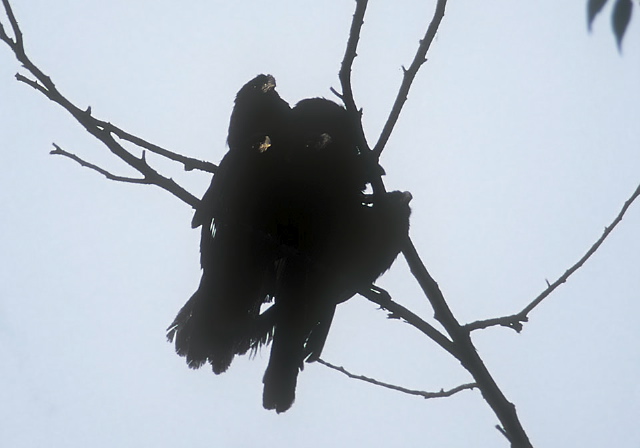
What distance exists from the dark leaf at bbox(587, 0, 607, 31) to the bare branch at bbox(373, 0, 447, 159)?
Result: 113cm

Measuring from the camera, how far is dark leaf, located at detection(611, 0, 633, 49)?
131 centimetres

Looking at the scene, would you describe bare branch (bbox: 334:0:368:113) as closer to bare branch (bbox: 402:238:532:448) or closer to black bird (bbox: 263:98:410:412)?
bare branch (bbox: 402:238:532:448)

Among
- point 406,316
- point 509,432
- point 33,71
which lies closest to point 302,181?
point 406,316

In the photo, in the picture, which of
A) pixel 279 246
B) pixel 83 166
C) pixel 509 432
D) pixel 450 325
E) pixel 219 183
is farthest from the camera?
pixel 219 183

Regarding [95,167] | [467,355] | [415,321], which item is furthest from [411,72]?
[95,167]

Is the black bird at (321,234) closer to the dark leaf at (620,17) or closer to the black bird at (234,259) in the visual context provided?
the black bird at (234,259)

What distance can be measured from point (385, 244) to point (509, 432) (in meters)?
1.47

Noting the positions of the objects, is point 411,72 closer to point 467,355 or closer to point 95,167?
point 467,355

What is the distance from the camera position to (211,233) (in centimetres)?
369

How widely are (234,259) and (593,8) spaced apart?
2.45m

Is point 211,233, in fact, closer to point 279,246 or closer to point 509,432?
point 279,246

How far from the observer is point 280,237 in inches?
140

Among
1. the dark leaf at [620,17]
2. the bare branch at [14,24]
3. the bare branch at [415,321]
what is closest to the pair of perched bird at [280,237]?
the bare branch at [415,321]

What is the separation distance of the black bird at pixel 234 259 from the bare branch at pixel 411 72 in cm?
99
